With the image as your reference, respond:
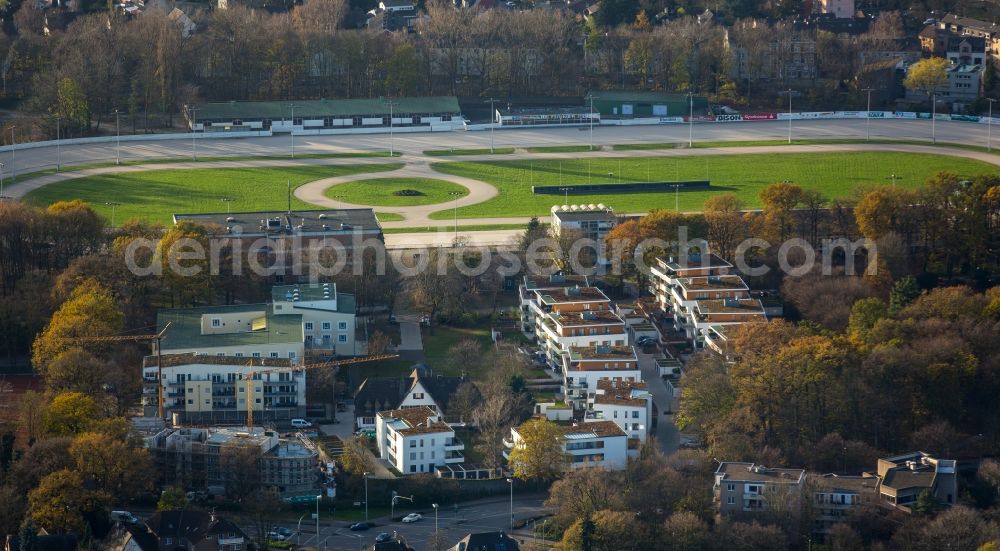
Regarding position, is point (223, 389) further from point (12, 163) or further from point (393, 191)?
point (12, 163)

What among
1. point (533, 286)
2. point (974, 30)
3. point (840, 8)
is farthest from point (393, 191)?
point (840, 8)

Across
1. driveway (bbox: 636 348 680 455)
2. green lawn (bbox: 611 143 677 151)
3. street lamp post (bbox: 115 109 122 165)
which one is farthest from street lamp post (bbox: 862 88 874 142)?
driveway (bbox: 636 348 680 455)

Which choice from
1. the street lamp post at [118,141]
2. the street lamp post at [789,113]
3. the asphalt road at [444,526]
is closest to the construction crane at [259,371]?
the asphalt road at [444,526]

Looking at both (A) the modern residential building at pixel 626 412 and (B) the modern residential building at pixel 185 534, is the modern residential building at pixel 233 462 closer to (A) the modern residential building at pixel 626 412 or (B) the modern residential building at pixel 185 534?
(B) the modern residential building at pixel 185 534

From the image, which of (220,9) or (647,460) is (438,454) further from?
(220,9)

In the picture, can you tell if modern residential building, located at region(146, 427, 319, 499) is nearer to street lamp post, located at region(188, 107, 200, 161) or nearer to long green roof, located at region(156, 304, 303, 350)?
long green roof, located at region(156, 304, 303, 350)

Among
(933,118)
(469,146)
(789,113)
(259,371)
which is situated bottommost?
(259,371)
